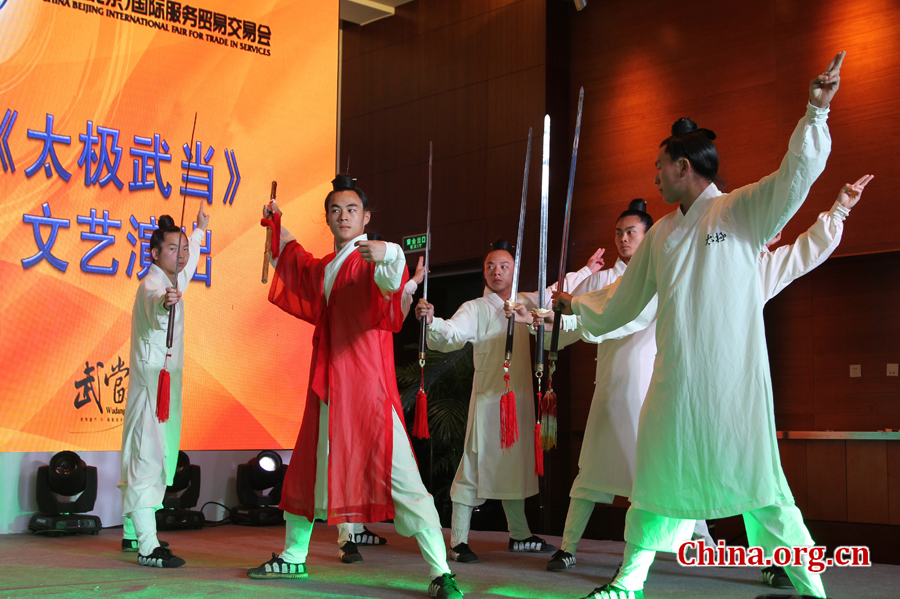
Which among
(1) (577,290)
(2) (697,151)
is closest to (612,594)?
(2) (697,151)

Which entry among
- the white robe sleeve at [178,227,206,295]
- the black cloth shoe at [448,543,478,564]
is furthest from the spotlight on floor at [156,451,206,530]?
the black cloth shoe at [448,543,478,564]

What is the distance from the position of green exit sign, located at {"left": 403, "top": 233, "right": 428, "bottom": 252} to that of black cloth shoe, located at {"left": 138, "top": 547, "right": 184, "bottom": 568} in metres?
3.49

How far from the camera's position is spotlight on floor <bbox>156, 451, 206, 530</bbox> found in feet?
15.7

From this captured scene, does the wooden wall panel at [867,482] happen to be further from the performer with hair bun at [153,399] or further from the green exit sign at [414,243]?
the green exit sign at [414,243]

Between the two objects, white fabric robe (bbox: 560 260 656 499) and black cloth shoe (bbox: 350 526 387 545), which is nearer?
white fabric robe (bbox: 560 260 656 499)

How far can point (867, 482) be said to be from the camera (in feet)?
13.9

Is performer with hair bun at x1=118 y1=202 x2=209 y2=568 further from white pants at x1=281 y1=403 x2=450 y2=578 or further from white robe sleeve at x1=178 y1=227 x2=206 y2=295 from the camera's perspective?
white pants at x1=281 y1=403 x2=450 y2=578

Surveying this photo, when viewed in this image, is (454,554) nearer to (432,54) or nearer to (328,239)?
(328,239)

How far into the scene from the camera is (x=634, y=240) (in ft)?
11.8

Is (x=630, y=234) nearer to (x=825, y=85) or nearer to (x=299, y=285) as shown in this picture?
(x=299, y=285)

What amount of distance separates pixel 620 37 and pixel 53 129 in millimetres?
3546

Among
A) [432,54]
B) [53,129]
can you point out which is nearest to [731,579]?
[53,129]

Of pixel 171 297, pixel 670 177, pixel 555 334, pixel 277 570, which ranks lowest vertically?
pixel 277 570

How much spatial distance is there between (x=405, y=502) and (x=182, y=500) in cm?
268
